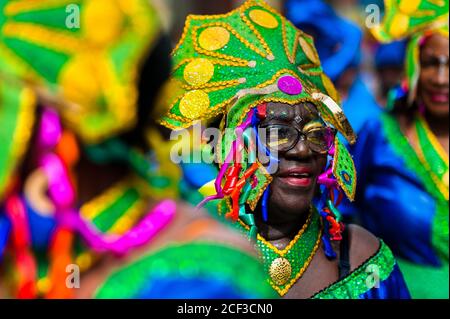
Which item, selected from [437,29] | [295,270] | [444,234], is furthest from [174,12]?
[295,270]

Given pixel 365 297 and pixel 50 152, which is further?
pixel 365 297

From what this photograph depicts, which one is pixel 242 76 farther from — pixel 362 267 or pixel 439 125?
pixel 439 125

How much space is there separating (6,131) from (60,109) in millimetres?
149

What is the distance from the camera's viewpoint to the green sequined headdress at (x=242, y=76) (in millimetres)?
2215

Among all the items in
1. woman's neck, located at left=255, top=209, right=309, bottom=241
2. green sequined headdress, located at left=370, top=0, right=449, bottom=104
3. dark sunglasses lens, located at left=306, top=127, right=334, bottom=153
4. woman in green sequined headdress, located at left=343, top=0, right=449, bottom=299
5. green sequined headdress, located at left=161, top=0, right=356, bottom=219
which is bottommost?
woman in green sequined headdress, located at left=343, top=0, right=449, bottom=299

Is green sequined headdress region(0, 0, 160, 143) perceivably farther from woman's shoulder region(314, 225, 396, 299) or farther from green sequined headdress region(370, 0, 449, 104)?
green sequined headdress region(370, 0, 449, 104)

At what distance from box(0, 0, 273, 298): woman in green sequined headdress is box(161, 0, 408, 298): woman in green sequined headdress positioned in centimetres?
35

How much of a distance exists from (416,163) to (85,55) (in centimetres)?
210

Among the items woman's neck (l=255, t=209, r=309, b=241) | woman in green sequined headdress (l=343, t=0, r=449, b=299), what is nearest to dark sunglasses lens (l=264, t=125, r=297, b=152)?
woman's neck (l=255, t=209, r=309, b=241)

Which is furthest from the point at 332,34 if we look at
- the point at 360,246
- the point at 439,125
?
the point at 360,246

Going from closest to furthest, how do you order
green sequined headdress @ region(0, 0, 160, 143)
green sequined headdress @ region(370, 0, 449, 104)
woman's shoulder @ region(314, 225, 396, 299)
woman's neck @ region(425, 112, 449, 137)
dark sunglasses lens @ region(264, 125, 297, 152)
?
green sequined headdress @ region(0, 0, 160, 143) → dark sunglasses lens @ region(264, 125, 297, 152) → woman's shoulder @ region(314, 225, 396, 299) → green sequined headdress @ region(370, 0, 449, 104) → woman's neck @ region(425, 112, 449, 137)

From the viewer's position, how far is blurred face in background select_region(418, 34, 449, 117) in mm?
3412

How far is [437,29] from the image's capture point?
3.39 meters

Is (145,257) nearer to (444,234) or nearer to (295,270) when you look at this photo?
(295,270)
